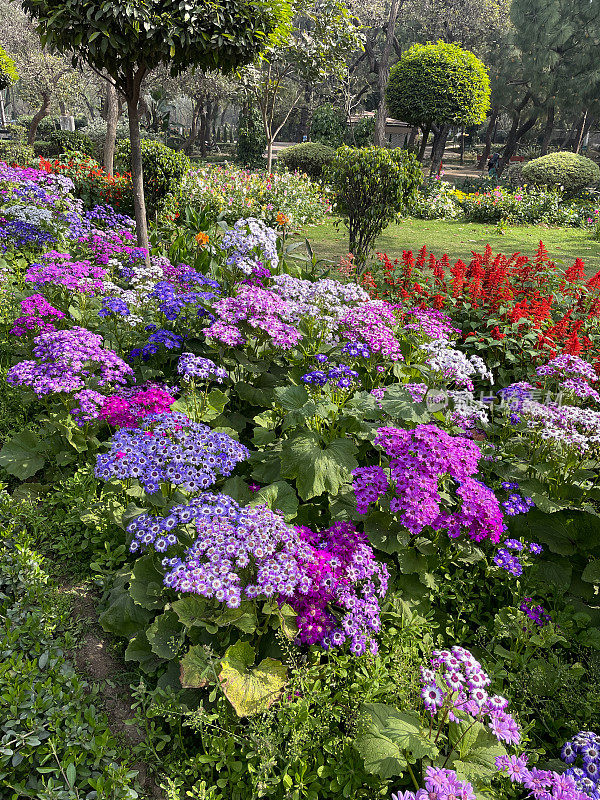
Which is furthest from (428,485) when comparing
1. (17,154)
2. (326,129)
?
(326,129)

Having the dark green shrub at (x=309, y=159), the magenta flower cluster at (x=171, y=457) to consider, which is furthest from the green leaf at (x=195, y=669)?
the dark green shrub at (x=309, y=159)

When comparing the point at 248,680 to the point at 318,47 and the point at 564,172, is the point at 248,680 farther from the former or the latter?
the point at 564,172

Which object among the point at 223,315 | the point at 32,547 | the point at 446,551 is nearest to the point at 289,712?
the point at 446,551

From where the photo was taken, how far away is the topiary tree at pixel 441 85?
18.4m

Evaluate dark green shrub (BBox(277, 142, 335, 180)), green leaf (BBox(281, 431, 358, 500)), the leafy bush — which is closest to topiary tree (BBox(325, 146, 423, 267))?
the leafy bush

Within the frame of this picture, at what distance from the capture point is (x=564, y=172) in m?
18.3

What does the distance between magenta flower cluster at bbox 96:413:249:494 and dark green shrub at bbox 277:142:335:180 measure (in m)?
17.0

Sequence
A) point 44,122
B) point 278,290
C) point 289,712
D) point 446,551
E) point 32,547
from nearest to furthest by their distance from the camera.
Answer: point 289,712, point 446,551, point 32,547, point 278,290, point 44,122

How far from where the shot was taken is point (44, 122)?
98.2 feet

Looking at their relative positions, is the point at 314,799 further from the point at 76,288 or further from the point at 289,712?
the point at 76,288

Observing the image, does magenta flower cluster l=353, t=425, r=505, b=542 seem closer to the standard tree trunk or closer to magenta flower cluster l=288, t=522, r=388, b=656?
magenta flower cluster l=288, t=522, r=388, b=656

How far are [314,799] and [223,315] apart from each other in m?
2.94

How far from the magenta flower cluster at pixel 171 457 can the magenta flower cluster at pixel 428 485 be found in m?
0.75

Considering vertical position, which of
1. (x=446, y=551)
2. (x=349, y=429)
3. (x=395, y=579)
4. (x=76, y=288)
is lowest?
(x=395, y=579)
